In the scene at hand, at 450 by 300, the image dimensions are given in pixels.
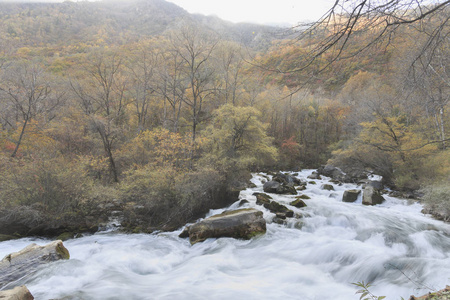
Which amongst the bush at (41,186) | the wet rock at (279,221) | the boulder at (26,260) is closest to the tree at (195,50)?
the bush at (41,186)

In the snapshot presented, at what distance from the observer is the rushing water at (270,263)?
4934 millimetres

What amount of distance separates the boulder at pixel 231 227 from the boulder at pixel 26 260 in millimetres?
4097

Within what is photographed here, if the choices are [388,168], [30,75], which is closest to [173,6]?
[30,75]

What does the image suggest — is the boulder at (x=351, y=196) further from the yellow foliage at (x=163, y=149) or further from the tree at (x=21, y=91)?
the tree at (x=21, y=91)

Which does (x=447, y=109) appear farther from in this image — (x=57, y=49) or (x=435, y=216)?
(x=57, y=49)

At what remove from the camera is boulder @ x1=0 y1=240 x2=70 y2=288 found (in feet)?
15.6

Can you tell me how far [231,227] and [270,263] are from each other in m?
1.94

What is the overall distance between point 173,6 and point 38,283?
144590 millimetres

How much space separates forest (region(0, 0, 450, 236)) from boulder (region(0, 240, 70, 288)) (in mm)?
3275

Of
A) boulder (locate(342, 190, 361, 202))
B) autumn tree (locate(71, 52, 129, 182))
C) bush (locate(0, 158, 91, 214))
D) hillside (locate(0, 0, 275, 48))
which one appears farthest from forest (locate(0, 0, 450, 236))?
hillside (locate(0, 0, 275, 48))

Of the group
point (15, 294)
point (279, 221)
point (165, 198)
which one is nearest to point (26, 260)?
point (15, 294)

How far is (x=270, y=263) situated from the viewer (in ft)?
21.2

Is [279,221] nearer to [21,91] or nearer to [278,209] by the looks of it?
[278,209]

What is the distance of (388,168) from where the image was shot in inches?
598
